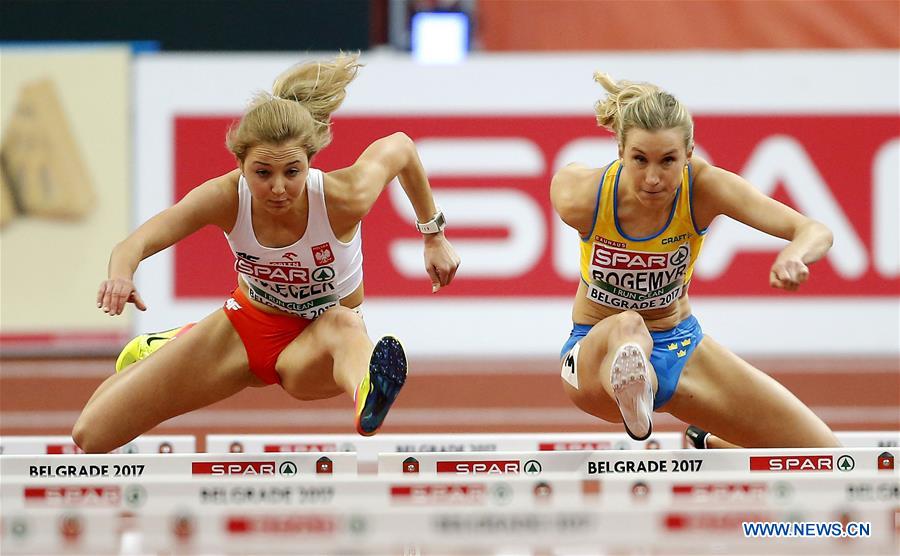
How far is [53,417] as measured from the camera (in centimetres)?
747

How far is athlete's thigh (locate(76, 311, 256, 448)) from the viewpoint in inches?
153

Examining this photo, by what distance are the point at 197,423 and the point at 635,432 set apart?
4.40 metres

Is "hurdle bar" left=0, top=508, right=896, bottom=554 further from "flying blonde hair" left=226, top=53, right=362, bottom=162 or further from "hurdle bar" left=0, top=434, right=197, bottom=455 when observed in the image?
"hurdle bar" left=0, top=434, right=197, bottom=455

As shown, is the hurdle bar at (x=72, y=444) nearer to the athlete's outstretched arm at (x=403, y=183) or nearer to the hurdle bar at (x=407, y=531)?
the athlete's outstretched arm at (x=403, y=183)

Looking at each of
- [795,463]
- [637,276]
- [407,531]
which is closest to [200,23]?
[637,276]

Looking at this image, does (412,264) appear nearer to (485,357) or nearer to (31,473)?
(485,357)

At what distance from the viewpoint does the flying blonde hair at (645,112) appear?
11.8 ft

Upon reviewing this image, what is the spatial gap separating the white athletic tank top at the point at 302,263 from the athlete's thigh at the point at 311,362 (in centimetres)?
11

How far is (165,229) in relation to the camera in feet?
12.1

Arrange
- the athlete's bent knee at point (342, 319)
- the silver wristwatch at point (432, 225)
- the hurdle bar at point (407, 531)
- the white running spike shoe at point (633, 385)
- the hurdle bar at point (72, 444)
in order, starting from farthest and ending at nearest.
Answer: the hurdle bar at point (72, 444) → the silver wristwatch at point (432, 225) → the athlete's bent knee at point (342, 319) → the white running spike shoe at point (633, 385) → the hurdle bar at point (407, 531)

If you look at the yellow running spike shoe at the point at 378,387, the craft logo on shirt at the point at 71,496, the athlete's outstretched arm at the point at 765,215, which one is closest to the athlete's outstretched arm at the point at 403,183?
the yellow running spike shoe at the point at 378,387

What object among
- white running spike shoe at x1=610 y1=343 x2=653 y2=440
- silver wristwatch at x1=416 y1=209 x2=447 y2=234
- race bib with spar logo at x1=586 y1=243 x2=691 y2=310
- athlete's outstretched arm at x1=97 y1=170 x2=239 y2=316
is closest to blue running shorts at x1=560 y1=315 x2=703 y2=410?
race bib with spar logo at x1=586 y1=243 x2=691 y2=310

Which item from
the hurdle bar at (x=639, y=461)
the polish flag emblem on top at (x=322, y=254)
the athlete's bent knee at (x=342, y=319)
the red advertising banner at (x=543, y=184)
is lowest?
the hurdle bar at (x=639, y=461)

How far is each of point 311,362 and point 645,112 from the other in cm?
140
